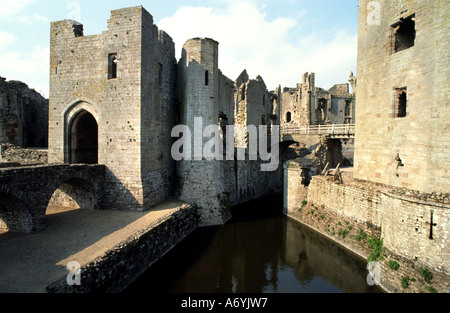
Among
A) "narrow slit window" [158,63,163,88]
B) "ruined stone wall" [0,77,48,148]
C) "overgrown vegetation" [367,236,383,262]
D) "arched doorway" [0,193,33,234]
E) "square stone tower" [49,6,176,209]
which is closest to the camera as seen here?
"arched doorway" [0,193,33,234]

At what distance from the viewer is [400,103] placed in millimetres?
10000

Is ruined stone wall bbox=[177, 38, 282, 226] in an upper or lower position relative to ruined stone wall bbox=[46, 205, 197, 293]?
upper

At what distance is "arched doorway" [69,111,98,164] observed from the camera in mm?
12500

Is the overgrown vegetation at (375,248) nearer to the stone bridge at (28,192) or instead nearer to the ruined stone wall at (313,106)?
the stone bridge at (28,192)

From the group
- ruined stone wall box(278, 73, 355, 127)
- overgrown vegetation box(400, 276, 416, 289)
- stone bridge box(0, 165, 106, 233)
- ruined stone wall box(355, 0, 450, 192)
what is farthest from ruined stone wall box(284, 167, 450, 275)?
ruined stone wall box(278, 73, 355, 127)

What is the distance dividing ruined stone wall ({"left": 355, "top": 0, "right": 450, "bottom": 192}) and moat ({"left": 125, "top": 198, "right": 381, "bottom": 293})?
3726 millimetres

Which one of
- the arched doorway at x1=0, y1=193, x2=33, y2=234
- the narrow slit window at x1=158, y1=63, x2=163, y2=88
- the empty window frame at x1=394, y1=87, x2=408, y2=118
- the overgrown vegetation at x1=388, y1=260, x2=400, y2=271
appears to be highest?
the narrow slit window at x1=158, y1=63, x2=163, y2=88

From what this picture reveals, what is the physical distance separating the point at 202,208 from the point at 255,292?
6060 millimetres

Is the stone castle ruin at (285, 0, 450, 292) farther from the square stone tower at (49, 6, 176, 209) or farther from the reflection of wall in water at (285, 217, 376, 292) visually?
the square stone tower at (49, 6, 176, 209)

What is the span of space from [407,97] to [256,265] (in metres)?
8.04

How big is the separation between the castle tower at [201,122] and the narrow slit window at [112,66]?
3.47 m
